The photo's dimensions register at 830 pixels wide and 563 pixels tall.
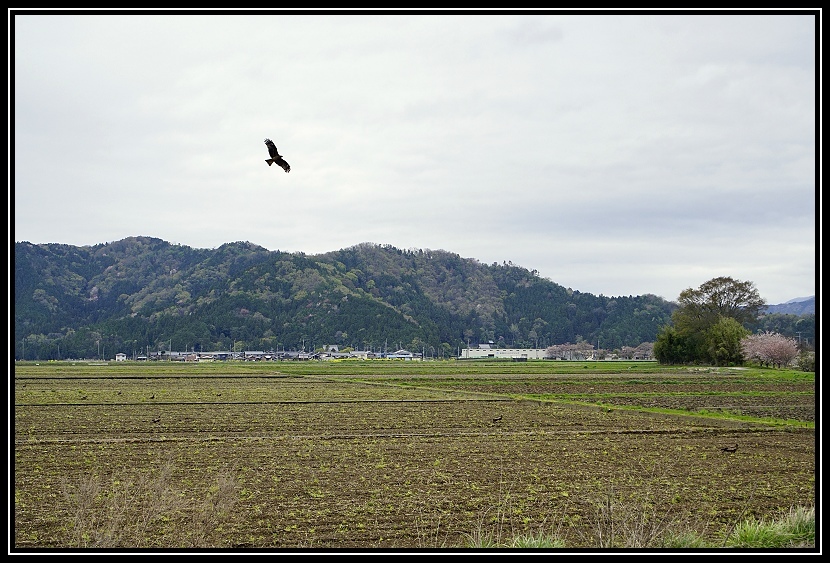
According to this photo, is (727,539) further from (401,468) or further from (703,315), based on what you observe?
(703,315)

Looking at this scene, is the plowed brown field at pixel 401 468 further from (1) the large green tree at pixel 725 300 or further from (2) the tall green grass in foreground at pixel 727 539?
(1) the large green tree at pixel 725 300

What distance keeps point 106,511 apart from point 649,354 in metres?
141

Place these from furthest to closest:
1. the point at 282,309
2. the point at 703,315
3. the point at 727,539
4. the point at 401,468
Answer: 1. the point at 282,309
2. the point at 703,315
3. the point at 401,468
4. the point at 727,539

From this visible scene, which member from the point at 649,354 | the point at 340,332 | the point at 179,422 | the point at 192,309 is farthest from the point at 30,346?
the point at 179,422

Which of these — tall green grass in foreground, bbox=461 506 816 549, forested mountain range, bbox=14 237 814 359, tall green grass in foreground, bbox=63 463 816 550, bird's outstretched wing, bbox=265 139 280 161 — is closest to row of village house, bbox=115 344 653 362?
forested mountain range, bbox=14 237 814 359

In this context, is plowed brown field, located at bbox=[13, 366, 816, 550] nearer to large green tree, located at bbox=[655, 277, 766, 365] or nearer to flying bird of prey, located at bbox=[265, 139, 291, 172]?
flying bird of prey, located at bbox=[265, 139, 291, 172]

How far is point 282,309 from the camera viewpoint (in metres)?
164

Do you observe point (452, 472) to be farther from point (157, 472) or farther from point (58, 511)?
point (58, 511)

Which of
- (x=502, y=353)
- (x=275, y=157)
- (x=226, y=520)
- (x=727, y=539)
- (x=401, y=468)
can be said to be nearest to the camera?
(x=275, y=157)

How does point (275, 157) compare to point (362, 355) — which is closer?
point (275, 157)

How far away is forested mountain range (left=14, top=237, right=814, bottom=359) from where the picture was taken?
153 metres

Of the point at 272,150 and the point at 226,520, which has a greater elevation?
the point at 272,150

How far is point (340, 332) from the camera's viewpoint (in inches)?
6240

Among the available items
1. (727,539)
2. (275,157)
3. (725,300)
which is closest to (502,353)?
(725,300)
